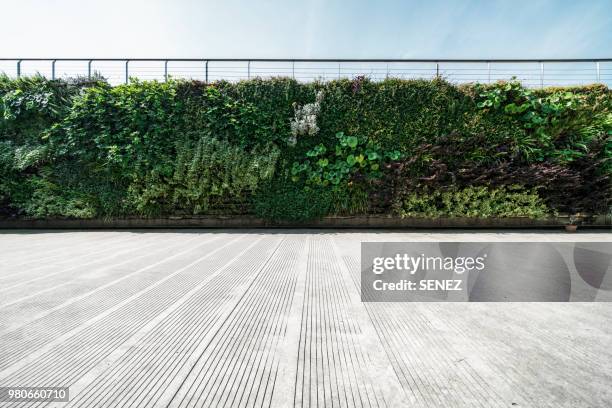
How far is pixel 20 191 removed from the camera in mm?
7629

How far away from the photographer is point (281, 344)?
72.6 inches

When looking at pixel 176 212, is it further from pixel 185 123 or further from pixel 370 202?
pixel 370 202

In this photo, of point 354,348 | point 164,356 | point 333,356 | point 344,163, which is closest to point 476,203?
point 344,163

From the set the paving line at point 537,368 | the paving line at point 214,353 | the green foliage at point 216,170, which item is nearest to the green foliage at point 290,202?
the green foliage at point 216,170

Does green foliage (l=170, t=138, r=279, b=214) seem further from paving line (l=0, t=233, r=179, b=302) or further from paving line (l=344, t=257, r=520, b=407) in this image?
paving line (l=344, t=257, r=520, b=407)

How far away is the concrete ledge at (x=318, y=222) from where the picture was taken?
728cm

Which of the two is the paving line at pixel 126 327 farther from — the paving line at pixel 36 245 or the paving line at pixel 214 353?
the paving line at pixel 36 245

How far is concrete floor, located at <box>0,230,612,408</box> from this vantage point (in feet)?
4.60

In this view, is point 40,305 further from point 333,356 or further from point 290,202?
point 290,202

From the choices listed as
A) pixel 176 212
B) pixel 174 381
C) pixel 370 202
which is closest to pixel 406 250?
pixel 370 202

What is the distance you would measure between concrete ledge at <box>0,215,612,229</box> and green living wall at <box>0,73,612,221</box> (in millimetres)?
209

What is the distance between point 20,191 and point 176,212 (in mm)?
4398

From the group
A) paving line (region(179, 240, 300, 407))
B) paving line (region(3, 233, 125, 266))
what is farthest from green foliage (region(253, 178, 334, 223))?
paving line (region(179, 240, 300, 407))

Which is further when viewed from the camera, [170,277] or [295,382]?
[170,277]
